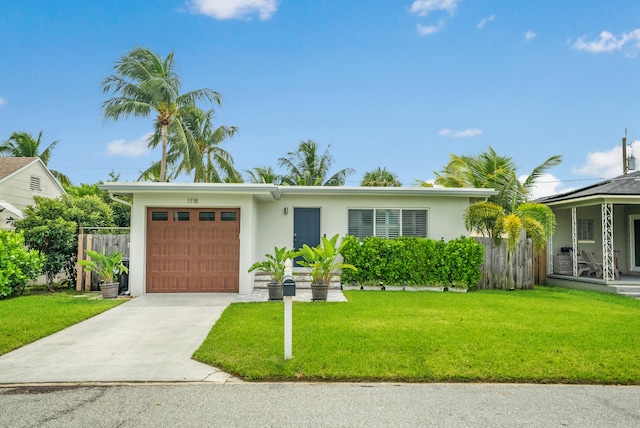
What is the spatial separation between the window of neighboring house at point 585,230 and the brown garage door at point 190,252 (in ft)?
40.2

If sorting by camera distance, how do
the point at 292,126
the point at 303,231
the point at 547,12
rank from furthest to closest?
the point at 292,126 → the point at 547,12 → the point at 303,231

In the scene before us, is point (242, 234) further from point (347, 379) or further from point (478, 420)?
point (478, 420)

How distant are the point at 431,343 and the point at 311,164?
20200 millimetres

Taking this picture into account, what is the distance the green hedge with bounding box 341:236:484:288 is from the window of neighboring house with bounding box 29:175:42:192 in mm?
15241

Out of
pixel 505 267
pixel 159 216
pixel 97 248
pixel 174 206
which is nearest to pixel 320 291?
pixel 174 206

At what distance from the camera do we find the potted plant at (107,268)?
33.0 ft

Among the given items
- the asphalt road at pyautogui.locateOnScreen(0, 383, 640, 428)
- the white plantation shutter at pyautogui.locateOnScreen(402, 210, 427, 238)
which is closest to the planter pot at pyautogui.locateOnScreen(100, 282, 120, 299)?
the asphalt road at pyautogui.locateOnScreen(0, 383, 640, 428)

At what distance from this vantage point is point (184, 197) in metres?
10.7

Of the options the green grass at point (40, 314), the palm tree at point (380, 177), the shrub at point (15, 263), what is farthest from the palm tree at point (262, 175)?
the shrub at point (15, 263)

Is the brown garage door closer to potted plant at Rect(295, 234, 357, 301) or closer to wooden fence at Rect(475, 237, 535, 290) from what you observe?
potted plant at Rect(295, 234, 357, 301)

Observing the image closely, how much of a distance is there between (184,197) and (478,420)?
8847 millimetres

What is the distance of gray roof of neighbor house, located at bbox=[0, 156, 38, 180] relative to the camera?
1708 cm

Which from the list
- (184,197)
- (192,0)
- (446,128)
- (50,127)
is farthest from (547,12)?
(50,127)

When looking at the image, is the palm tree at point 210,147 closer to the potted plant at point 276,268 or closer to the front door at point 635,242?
the potted plant at point 276,268
